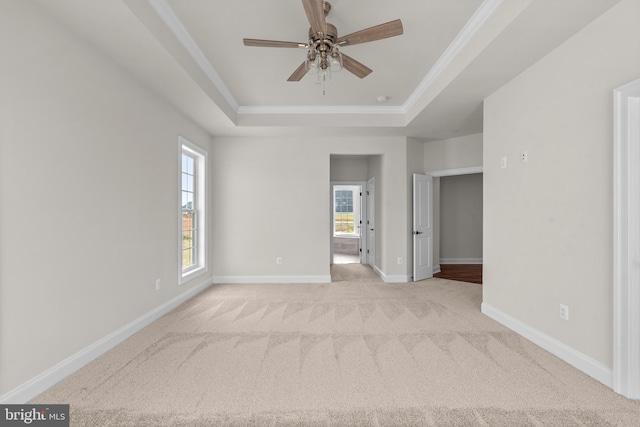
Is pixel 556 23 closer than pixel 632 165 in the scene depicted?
No

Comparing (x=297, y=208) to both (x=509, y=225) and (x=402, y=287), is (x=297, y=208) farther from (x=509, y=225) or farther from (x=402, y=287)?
(x=509, y=225)

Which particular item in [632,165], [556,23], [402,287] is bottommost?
[402,287]

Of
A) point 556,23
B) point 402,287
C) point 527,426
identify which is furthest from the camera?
point 402,287

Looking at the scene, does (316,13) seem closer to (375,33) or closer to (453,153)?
(375,33)

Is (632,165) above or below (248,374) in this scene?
above

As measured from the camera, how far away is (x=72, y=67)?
84.7 inches

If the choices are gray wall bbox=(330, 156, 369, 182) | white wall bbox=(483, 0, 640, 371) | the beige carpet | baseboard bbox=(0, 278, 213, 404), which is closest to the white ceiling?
white wall bbox=(483, 0, 640, 371)

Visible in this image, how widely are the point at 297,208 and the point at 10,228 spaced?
3.67 metres

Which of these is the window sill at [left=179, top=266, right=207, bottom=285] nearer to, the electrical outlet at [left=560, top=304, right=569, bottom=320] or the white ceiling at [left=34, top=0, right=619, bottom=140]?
the white ceiling at [left=34, top=0, right=619, bottom=140]

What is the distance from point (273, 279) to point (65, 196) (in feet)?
11.1

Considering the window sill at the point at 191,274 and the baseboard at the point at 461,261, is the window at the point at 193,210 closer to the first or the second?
the window sill at the point at 191,274

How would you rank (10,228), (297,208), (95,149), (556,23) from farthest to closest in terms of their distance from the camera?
(297,208) < (95,149) < (556,23) < (10,228)

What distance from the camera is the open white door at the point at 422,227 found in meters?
5.06

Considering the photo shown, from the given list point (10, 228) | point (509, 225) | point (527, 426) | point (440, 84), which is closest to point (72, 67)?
point (10, 228)
